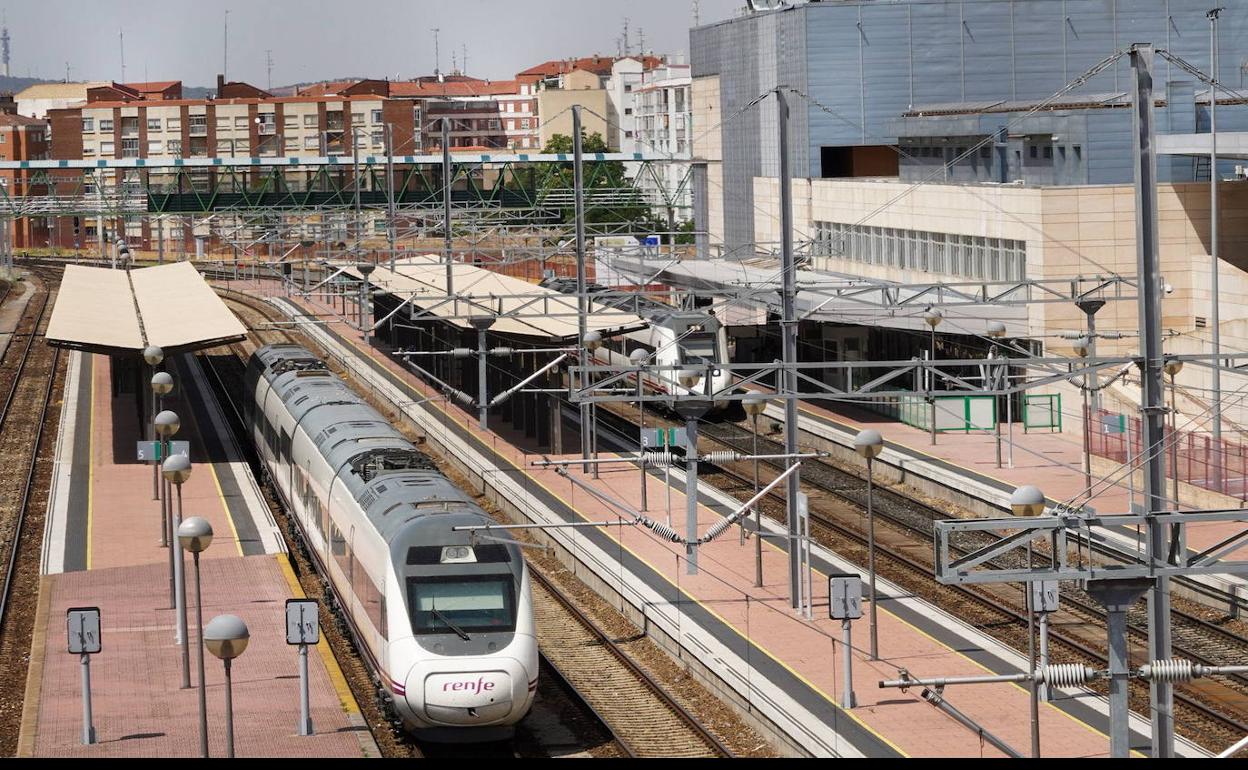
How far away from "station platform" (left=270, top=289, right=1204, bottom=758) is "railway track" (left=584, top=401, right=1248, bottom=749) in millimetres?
697

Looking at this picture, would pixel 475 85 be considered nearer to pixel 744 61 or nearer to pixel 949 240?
pixel 744 61

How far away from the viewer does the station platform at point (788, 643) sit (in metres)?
16.9

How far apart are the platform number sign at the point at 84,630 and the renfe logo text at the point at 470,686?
3629mm

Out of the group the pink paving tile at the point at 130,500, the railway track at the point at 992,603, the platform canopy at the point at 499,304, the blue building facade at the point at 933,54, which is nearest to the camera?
the railway track at the point at 992,603

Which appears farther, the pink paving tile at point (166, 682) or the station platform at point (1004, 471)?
the station platform at point (1004, 471)

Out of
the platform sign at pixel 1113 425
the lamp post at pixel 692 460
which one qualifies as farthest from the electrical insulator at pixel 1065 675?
the platform sign at pixel 1113 425

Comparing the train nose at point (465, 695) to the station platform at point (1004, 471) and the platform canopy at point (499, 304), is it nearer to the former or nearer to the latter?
the station platform at point (1004, 471)

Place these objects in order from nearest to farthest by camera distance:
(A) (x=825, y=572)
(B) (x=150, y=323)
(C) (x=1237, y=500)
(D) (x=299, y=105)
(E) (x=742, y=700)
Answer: (E) (x=742, y=700)
(A) (x=825, y=572)
(C) (x=1237, y=500)
(B) (x=150, y=323)
(D) (x=299, y=105)

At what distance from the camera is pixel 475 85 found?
166375 mm

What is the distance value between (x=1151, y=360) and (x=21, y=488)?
24.6 m

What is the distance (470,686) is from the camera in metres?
16.1

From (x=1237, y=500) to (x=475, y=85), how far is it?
5676 inches

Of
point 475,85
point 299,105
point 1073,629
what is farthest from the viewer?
point 475,85

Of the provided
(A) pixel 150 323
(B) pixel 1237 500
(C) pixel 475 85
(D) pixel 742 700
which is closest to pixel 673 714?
(D) pixel 742 700
